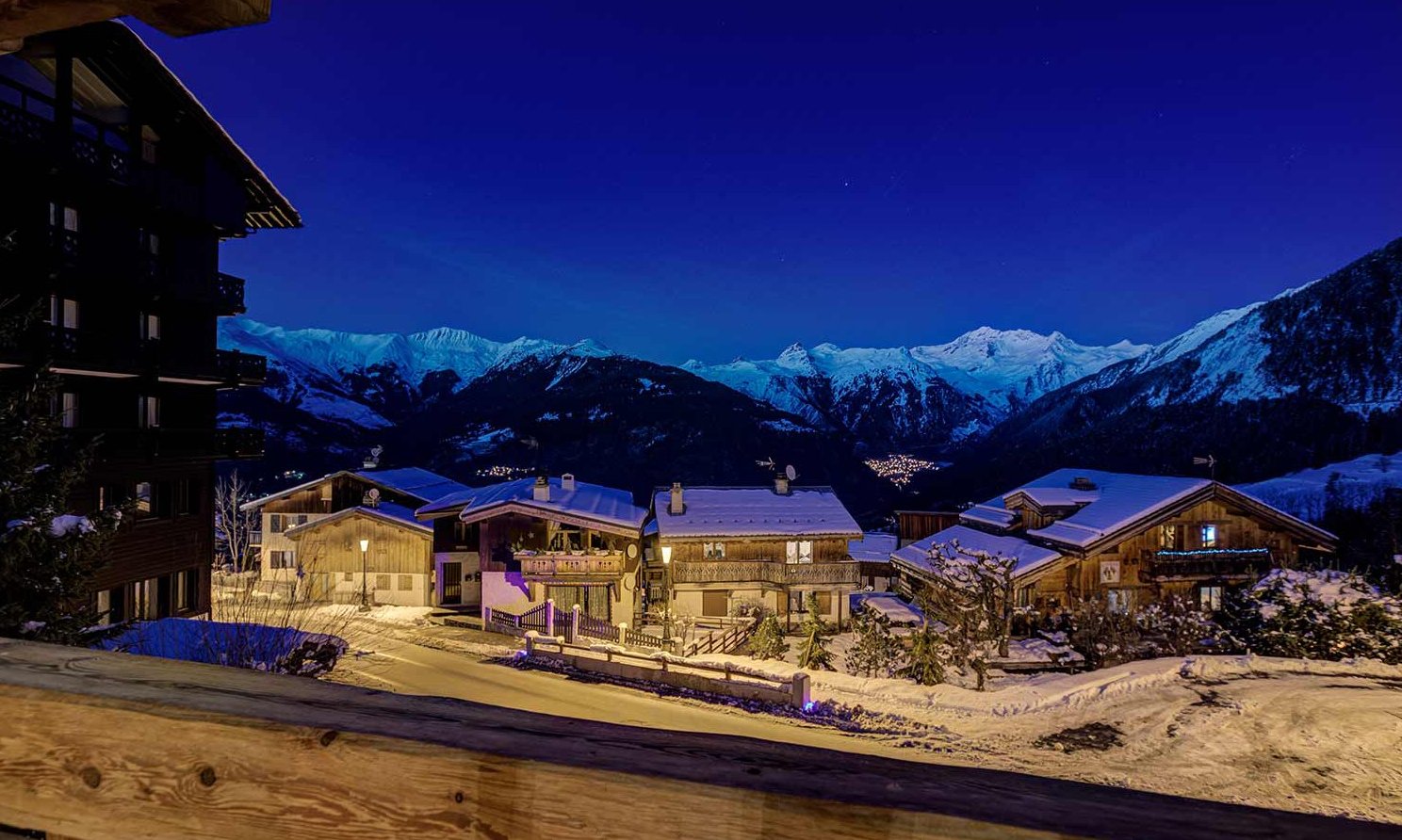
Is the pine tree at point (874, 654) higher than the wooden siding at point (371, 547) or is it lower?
lower

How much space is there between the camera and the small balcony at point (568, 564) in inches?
1225

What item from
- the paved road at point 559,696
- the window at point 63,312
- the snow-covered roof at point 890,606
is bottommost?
the paved road at point 559,696

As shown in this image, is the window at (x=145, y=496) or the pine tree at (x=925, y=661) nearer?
the window at (x=145, y=496)

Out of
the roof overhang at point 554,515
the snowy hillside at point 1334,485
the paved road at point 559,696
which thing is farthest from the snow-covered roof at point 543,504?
the snowy hillside at point 1334,485

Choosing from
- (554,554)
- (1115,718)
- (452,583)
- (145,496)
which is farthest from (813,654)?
(145,496)

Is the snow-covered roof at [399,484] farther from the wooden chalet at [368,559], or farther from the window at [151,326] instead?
the window at [151,326]

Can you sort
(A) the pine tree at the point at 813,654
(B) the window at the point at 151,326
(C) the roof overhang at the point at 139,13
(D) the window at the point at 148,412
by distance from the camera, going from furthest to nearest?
(A) the pine tree at the point at 813,654 < (B) the window at the point at 151,326 < (D) the window at the point at 148,412 < (C) the roof overhang at the point at 139,13

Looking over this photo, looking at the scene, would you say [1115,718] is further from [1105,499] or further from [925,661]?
[1105,499]

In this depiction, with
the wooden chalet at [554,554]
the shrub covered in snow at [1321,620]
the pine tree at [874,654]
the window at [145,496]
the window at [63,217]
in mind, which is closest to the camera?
the window at [63,217]

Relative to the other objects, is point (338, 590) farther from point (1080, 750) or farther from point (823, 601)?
point (1080, 750)

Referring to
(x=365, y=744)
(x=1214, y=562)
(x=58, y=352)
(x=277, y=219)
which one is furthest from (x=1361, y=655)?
(x=277, y=219)

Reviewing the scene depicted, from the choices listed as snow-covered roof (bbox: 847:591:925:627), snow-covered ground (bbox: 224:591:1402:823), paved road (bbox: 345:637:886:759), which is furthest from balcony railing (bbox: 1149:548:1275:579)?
paved road (bbox: 345:637:886:759)

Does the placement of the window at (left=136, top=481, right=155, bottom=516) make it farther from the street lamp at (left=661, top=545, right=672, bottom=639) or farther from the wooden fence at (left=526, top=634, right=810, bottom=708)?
the street lamp at (left=661, top=545, right=672, bottom=639)

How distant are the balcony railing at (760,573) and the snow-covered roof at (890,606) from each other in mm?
1867
